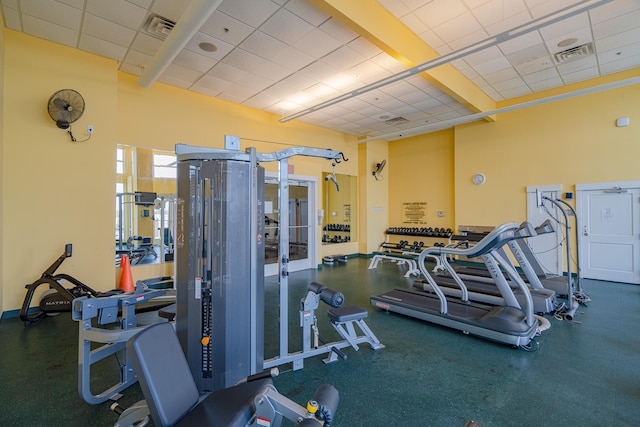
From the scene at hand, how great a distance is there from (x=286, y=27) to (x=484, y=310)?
4.20 m

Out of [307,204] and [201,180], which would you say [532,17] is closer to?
[201,180]

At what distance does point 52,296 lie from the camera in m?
3.65

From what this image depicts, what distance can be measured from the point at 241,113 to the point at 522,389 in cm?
607

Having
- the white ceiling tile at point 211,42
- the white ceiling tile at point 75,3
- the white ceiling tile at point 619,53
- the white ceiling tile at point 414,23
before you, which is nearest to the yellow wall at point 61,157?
the white ceiling tile at point 75,3

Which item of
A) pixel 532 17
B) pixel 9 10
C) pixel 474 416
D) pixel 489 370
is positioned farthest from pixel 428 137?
pixel 9 10

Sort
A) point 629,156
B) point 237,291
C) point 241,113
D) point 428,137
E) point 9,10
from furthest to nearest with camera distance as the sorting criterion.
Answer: point 428,137 → point 241,113 → point 629,156 → point 9,10 → point 237,291

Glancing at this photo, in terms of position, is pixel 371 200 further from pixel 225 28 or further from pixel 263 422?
pixel 263 422

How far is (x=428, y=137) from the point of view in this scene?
829 cm

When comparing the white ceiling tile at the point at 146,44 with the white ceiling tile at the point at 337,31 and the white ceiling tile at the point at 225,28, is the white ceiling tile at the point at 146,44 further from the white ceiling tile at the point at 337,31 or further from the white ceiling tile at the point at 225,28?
the white ceiling tile at the point at 337,31

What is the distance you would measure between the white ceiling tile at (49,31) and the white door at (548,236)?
8.02 m

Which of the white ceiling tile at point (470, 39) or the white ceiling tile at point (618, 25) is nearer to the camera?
the white ceiling tile at point (618, 25)

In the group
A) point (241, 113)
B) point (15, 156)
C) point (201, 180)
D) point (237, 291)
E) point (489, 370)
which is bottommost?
point (489, 370)

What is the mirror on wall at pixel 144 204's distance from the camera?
468 centimetres

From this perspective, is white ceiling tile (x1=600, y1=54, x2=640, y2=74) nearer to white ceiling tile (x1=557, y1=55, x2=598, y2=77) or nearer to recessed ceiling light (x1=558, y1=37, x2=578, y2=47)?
white ceiling tile (x1=557, y1=55, x2=598, y2=77)
